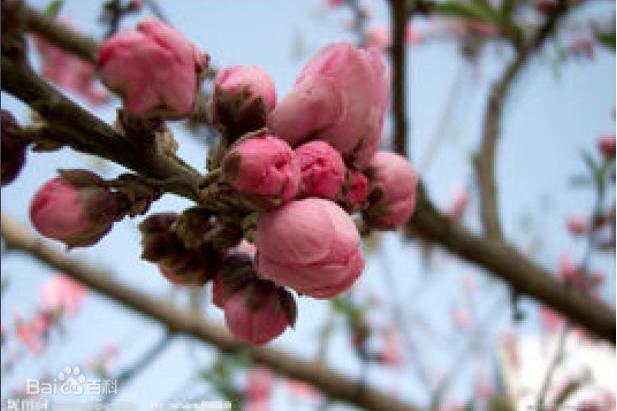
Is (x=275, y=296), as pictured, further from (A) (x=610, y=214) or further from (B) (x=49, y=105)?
(A) (x=610, y=214)

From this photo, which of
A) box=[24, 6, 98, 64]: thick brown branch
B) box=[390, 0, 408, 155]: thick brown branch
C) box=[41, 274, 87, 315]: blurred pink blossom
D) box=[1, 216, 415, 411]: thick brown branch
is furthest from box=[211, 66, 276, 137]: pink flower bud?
box=[41, 274, 87, 315]: blurred pink blossom

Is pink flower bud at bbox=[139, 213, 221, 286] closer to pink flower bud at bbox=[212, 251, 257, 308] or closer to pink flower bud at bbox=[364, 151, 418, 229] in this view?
pink flower bud at bbox=[212, 251, 257, 308]

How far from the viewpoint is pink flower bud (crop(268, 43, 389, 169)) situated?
2.36 ft

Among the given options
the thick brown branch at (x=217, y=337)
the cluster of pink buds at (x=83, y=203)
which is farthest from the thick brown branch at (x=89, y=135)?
the thick brown branch at (x=217, y=337)

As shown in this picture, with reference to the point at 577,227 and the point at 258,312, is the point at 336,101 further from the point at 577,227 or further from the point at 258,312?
the point at 577,227

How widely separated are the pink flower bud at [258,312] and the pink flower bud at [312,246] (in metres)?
0.08

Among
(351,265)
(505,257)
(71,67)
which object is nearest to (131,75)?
(351,265)

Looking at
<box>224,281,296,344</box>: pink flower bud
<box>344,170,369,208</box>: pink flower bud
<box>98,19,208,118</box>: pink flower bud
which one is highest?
<box>98,19,208,118</box>: pink flower bud

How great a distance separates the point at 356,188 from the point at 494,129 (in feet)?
4.83

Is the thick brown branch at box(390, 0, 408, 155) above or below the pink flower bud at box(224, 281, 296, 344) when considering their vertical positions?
above

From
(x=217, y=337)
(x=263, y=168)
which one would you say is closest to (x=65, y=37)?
(x=217, y=337)

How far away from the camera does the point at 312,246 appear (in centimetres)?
65

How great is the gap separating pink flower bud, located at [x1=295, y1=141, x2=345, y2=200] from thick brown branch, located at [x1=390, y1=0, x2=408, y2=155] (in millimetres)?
1000

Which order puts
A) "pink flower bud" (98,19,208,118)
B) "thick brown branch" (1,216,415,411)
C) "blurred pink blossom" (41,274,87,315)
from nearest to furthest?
"pink flower bud" (98,19,208,118) < "thick brown branch" (1,216,415,411) < "blurred pink blossom" (41,274,87,315)
